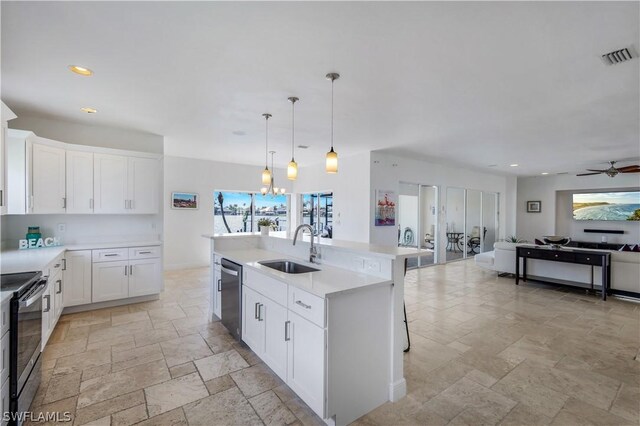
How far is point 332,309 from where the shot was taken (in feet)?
6.25

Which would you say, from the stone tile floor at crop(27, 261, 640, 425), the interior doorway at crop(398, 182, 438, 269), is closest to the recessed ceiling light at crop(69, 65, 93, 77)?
the stone tile floor at crop(27, 261, 640, 425)

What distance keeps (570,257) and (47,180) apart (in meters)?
8.06

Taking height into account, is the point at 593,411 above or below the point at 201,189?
below

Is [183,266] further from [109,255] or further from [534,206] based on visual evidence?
[534,206]

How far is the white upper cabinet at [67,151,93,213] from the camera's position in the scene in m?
4.02

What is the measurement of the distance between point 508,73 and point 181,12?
108 inches

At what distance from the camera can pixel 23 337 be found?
1.95 metres

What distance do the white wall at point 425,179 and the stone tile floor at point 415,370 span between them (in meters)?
2.37

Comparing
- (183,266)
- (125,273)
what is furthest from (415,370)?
(183,266)

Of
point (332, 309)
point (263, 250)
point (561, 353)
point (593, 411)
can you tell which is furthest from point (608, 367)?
point (263, 250)

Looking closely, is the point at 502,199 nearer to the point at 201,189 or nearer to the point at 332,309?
the point at 201,189

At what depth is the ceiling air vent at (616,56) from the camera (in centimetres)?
231

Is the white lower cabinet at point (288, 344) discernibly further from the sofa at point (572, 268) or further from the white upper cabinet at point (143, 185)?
the sofa at point (572, 268)

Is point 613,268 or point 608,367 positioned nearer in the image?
point 608,367
